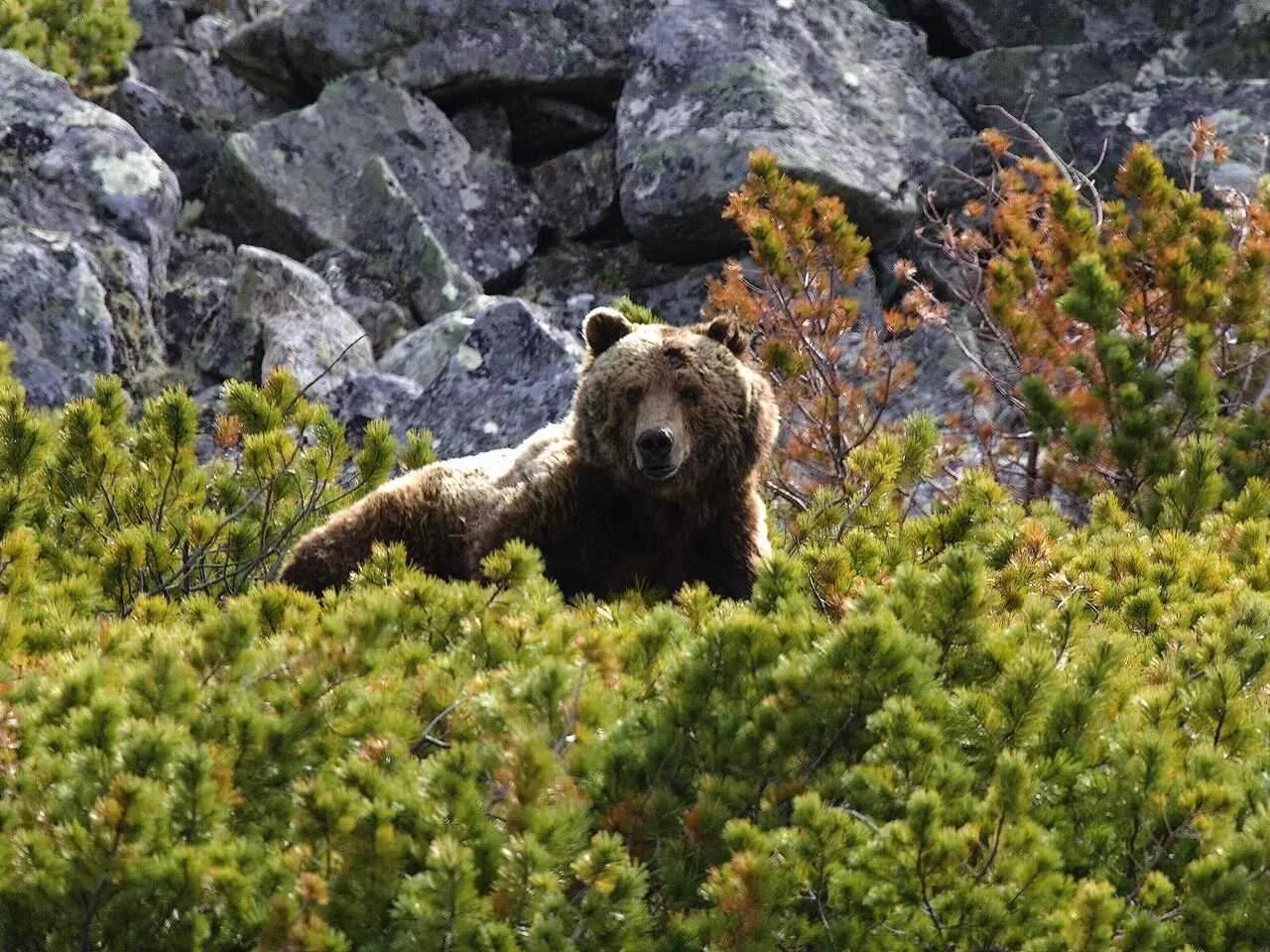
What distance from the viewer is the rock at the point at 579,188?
12.8 metres

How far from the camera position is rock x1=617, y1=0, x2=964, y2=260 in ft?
38.5

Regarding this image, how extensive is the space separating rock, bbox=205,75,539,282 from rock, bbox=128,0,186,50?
1917 mm

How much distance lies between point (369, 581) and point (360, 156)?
827 cm

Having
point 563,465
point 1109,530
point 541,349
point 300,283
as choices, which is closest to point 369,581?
point 563,465

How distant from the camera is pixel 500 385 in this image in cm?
919

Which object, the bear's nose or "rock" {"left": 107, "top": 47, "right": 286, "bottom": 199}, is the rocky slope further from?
the bear's nose

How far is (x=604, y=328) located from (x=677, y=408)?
44 centimetres

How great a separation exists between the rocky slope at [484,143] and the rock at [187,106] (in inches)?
0.8

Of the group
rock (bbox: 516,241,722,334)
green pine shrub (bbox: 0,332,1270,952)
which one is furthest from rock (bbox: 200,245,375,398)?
green pine shrub (bbox: 0,332,1270,952)

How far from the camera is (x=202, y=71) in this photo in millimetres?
13844

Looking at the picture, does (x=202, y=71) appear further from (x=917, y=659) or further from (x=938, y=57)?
(x=917, y=659)

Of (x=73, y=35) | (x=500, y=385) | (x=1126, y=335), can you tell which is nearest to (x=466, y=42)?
(x=73, y=35)

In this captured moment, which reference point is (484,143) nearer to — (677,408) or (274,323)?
(274,323)

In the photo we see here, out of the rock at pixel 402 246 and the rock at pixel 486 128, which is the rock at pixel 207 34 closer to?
the rock at pixel 486 128
